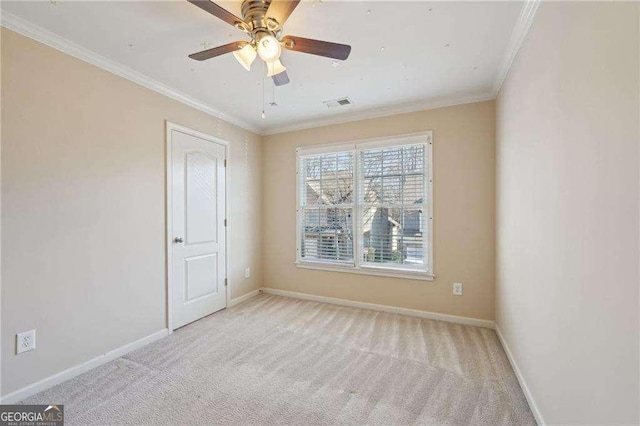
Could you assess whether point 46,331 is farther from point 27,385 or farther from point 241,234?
point 241,234

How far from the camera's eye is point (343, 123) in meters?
3.73

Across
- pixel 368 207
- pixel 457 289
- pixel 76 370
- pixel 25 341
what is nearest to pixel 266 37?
pixel 368 207

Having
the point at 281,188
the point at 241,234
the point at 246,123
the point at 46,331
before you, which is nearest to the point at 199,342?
the point at 46,331

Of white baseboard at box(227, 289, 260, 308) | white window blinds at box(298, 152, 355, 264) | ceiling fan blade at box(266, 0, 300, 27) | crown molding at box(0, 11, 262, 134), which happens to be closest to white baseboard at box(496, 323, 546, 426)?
white window blinds at box(298, 152, 355, 264)

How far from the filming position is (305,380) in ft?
6.89

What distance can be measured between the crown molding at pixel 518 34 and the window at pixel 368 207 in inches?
37.5

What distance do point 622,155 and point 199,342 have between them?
3.14 meters

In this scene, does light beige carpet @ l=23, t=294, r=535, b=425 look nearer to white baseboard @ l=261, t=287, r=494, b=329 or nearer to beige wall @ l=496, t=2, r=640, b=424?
white baseboard @ l=261, t=287, r=494, b=329

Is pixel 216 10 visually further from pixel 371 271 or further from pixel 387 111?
pixel 371 271

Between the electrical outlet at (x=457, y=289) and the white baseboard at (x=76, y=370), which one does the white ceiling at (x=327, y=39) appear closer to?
the electrical outlet at (x=457, y=289)

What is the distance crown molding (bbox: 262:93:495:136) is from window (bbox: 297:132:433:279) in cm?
32

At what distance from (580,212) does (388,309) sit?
2.59 m

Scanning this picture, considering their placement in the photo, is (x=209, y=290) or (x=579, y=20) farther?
(x=209, y=290)

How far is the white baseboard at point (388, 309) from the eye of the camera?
304cm
